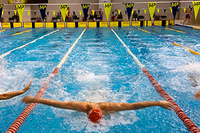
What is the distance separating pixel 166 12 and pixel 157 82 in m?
19.7

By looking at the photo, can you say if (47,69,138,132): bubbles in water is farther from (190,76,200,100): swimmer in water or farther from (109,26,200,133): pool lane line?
(190,76,200,100): swimmer in water

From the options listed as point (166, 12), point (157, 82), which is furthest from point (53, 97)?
point (166, 12)

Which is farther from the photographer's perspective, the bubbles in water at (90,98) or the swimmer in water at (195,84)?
the swimmer in water at (195,84)

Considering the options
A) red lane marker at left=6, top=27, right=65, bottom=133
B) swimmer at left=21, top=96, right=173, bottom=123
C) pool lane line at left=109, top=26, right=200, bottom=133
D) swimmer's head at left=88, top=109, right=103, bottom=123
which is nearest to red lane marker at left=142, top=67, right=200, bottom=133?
pool lane line at left=109, top=26, right=200, bottom=133

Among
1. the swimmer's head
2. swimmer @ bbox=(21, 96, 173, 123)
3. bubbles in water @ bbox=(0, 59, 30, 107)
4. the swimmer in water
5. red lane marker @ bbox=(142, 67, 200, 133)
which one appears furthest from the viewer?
bubbles in water @ bbox=(0, 59, 30, 107)

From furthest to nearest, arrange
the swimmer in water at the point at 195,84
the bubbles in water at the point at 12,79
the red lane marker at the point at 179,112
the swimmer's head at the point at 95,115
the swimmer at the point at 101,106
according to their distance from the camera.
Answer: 1. the bubbles in water at the point at 12,79
2. the swimmer in water at the point at 195,84
3. the swimmer at the point at 101,106
4. the swimmer's head at the point at 95,115
5. the red lane marker at the point at 179,112

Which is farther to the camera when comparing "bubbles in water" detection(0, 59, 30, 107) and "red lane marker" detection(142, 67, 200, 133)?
"bubbles in water" detection(0, 59, 30, 107)

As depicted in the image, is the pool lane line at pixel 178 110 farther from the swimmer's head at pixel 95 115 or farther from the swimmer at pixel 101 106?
the swimmer's head at pixel 95 115

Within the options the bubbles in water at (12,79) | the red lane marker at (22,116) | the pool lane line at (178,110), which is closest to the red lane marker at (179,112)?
the pool lane line at (178,110)

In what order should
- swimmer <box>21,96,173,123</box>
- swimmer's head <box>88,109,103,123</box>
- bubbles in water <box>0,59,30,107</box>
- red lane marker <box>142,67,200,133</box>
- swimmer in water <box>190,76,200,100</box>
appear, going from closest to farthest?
red lane marker <box>142,67,200,133</box> → swimmer's head <box>88,109,103,123</box> → swimmer <box>21,96,173,123</box> → swimmer in water <box>190,76,200,100</box> → bubbles in water <box>0,59,30,107</box>

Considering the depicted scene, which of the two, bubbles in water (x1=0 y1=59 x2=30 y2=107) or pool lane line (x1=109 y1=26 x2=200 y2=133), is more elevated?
bubbles in water (x1=0 y1=59 x2=30 y2=107)

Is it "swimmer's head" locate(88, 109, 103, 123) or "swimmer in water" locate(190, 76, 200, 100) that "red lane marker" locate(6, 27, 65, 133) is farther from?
"swimmer in water" locate(190, 76, 200, 100)

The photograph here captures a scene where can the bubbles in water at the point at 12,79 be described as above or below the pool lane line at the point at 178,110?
above

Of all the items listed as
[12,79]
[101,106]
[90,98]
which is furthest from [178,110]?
[12,79]
